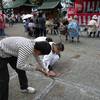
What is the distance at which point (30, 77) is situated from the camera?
2.58 metres

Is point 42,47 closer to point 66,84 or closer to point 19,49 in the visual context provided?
point 19,49

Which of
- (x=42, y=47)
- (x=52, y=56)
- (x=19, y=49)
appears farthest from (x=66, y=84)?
(x=19, y=49)

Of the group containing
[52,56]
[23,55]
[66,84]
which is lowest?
[66,84]

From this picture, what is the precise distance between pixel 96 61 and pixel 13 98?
263 cm

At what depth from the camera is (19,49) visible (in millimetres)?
1379

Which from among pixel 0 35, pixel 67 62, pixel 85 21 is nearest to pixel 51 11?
pixel 85 21

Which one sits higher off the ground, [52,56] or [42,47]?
[42,47]

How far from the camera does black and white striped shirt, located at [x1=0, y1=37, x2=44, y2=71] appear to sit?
1.35 meters

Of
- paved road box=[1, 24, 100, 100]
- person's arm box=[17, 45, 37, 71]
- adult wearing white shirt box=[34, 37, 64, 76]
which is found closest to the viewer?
person's arm box=[17, 45, 37, 71]

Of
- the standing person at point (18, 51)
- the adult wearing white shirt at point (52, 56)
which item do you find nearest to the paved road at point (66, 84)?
the adult wearing white shirt at point (52, 56)

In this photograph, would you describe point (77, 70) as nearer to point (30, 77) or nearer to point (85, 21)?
point (30, 77)

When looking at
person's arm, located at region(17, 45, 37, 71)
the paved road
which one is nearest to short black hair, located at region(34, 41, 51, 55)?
person's arm, located at region(17, 45, 37, 71)

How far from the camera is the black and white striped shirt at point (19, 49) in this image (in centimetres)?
135

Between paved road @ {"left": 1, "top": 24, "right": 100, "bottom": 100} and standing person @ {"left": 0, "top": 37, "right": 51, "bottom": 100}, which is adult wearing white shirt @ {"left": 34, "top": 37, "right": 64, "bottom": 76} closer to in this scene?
paved road @ {"left": 1, "top": 24, "right": 100, "bottom": 100}
